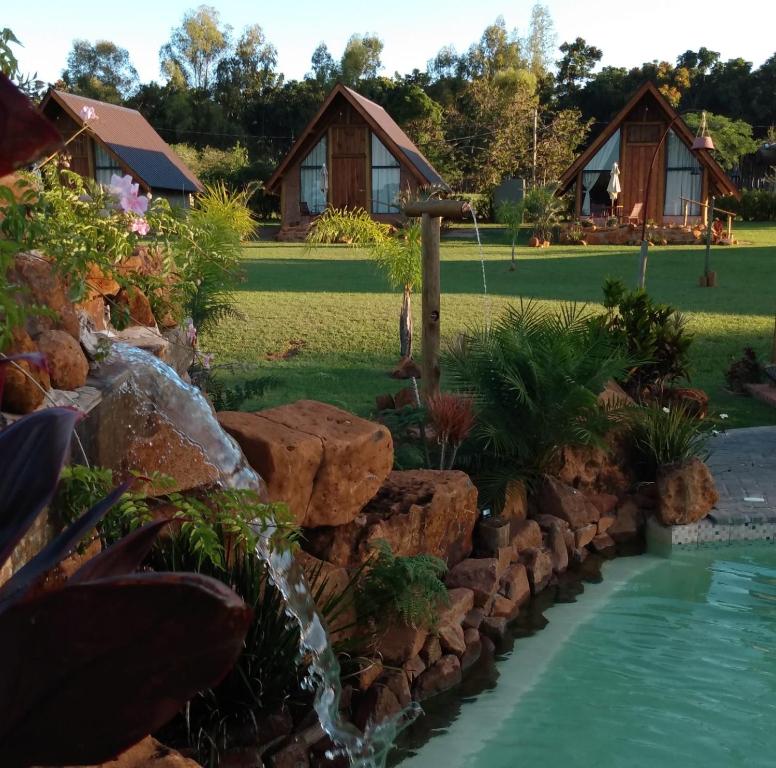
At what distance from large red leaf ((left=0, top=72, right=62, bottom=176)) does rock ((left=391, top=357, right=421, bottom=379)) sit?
839 centimetres

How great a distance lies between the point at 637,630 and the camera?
5070 mm

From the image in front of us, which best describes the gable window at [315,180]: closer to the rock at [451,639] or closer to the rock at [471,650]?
the rock at [471,650]

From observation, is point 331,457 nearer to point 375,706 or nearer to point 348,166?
point 375,706

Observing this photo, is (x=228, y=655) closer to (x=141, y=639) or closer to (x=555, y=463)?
(x=141, y=639)

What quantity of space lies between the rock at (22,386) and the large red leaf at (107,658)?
227 centimetres

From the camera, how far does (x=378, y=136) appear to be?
106 feet

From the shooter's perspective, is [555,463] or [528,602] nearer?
[528,602]

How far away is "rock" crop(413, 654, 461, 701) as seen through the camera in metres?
4.28

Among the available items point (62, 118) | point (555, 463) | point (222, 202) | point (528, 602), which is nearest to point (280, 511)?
point (528, 602)

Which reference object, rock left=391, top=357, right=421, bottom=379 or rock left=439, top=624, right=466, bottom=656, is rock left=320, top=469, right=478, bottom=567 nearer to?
rock left=439, top=624, right=466, bottom=656

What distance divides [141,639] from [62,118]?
3384 centimetres

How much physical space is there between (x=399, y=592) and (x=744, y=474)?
12.2ft

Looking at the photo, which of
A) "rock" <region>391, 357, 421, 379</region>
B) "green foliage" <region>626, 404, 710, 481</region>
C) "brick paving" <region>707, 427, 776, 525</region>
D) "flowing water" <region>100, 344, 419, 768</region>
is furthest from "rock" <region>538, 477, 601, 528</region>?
"rock" <region>391, 357, 421, 379</region>

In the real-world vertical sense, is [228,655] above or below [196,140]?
below
